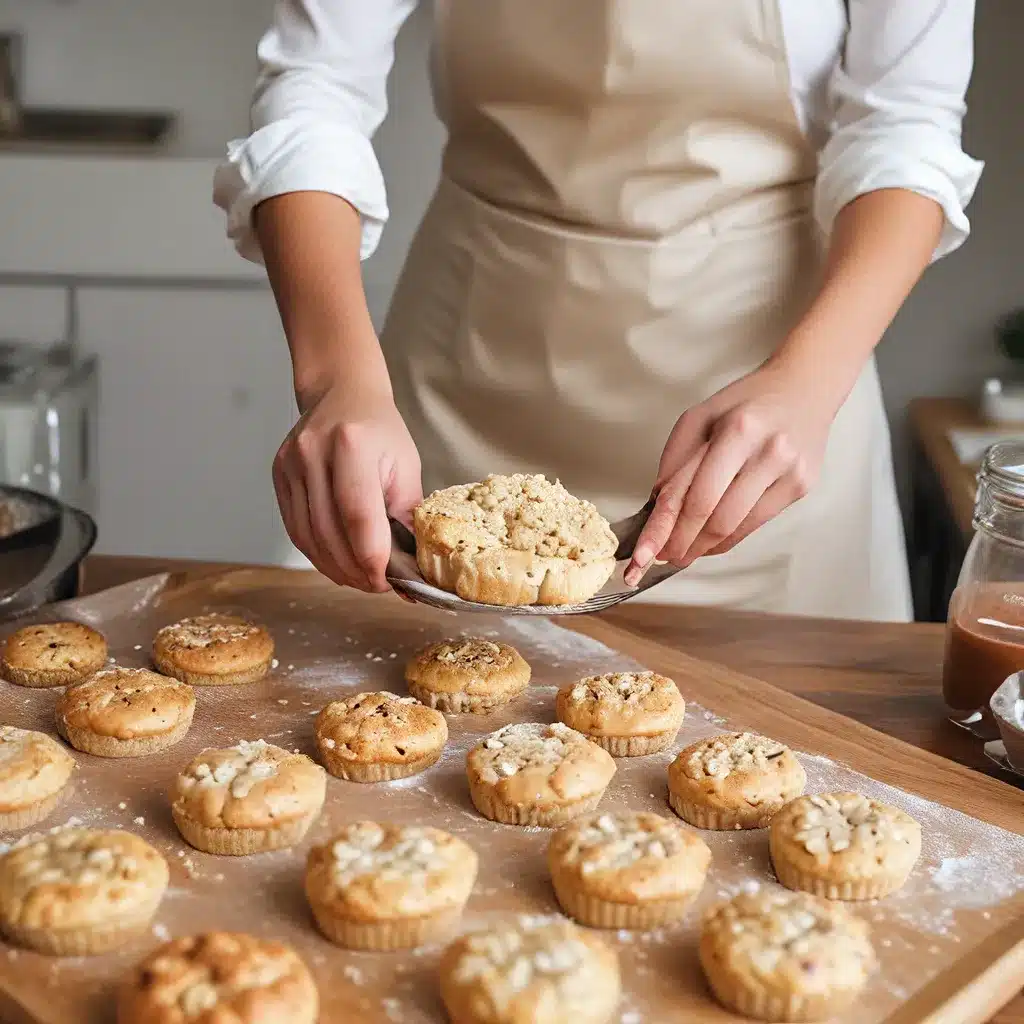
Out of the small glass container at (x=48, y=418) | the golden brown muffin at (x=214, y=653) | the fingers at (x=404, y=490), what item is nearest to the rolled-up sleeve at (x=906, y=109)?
the fingers at (x=404, y=490)

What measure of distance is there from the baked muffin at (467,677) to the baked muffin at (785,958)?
457 millimetres

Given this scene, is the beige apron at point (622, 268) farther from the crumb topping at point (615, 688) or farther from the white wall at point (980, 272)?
the white wall at point (980, 272)

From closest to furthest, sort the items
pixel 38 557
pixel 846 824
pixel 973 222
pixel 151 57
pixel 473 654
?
pixel 846 824 → pixel 473 654 → pixel 38 557 → pixel 973 222 → pixel 151 57

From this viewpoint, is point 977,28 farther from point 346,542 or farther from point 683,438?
point 346,542

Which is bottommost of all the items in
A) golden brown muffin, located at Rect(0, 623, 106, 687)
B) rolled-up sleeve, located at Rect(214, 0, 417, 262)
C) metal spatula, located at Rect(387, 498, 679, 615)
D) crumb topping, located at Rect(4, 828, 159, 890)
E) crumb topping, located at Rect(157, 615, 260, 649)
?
golden brown muffin, located at Rect(0, 623, 106, 687)

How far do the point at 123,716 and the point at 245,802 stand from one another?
0.74 feet

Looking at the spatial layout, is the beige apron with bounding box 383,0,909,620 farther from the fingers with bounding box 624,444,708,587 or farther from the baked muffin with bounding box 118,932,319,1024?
the baked muffin with bounding box 118,932,319,1024

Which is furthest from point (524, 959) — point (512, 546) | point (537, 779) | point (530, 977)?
point (512, 546)

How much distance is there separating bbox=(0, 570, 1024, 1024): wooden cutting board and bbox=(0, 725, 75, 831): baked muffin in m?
0.03

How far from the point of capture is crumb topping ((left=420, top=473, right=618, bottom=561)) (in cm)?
129

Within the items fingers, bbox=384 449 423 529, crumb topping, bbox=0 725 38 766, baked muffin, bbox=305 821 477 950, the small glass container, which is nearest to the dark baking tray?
crumb topping, bbox=0 725 38 766

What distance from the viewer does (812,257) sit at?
1798mm

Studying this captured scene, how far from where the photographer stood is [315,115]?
5.24 ft

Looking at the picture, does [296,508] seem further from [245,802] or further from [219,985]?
[219,985]
